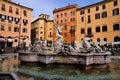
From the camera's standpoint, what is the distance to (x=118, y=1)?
137 feet

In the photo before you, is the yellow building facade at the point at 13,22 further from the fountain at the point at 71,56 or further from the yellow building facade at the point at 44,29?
the fountain at the point at 71,56

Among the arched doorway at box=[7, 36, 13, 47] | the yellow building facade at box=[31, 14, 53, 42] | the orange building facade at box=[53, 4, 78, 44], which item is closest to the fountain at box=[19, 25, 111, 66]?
the arched doorway at box=[7, 36, 13, 47]

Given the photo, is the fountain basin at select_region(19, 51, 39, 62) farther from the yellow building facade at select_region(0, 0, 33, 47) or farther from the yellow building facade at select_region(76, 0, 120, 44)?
the yellow building facade at select_region(76, 0, 120, 44)

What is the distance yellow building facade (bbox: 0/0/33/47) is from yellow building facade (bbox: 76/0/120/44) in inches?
530

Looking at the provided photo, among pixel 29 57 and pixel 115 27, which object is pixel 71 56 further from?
pixel 115 27

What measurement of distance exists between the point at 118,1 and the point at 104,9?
4.02 m

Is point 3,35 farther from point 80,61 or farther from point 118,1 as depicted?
point 80,61

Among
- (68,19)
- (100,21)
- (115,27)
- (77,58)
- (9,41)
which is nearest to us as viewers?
(77,58)

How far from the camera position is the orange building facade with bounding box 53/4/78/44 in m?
54.6

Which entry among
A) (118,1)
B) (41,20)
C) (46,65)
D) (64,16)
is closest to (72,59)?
(46,65)

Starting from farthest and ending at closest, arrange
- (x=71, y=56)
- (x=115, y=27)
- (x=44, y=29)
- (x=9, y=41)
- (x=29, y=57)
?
(x=44, y=29) < (x=9, y=41) < (x=115, y=27) < (x=29, y=57) < (x=71, y=56)

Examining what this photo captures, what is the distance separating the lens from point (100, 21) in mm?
46094

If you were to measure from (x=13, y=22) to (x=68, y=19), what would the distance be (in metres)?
16.6

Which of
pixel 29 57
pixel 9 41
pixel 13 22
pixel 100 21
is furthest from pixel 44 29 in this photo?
pixel 29 57
